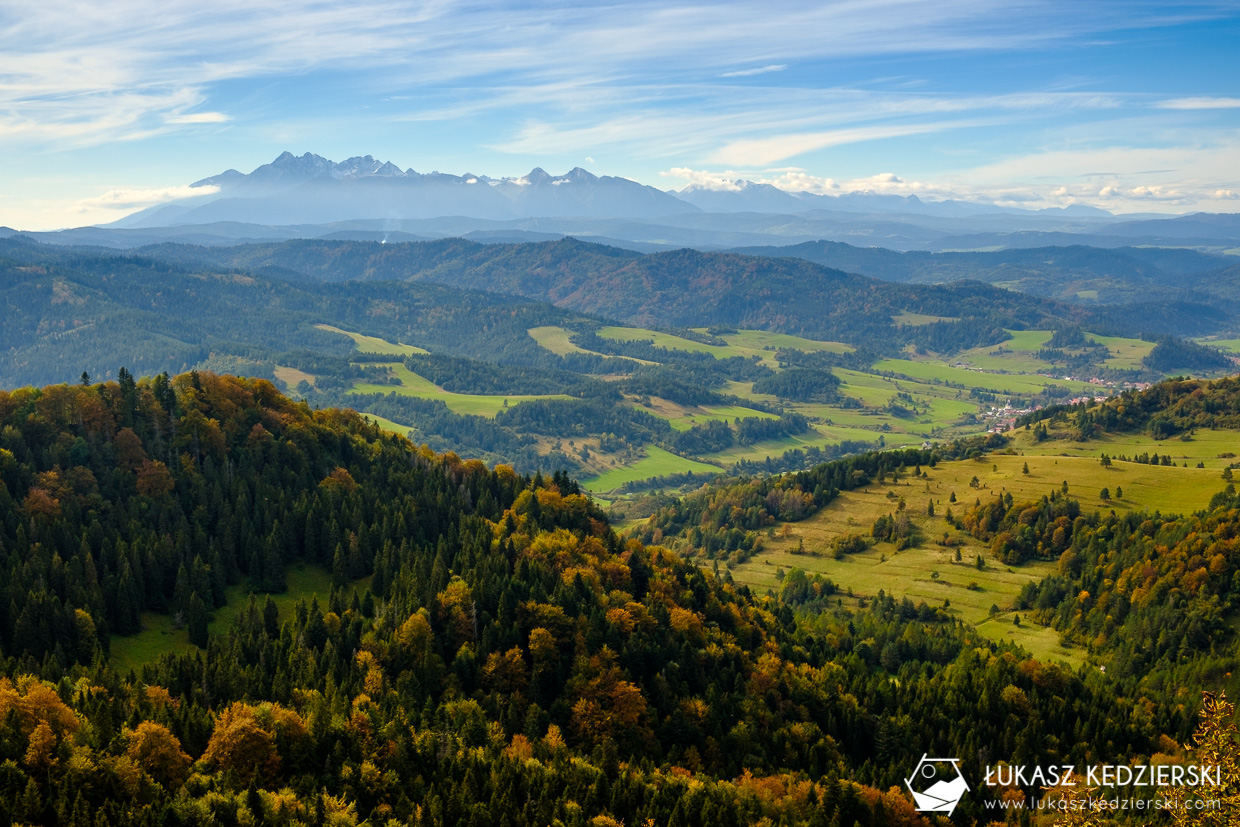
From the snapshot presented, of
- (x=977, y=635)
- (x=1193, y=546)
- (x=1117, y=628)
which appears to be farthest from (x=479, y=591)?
(x=1193, y=546)

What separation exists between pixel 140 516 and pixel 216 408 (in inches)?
A: 1248

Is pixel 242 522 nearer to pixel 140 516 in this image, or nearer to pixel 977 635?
pixel 140 516

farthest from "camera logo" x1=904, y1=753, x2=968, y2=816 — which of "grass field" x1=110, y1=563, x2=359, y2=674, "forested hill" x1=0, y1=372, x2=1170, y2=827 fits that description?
"grass field" x1=110, y1=563, x2=359, y2=674

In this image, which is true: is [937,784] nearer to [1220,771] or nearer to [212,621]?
[1220,771]

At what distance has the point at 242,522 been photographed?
133750 millimetres

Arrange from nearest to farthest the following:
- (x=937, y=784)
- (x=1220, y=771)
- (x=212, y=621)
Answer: (x=1220, y=771)
(x=937, y=784)
(x=212, y=621)

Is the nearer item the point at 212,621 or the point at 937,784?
the point at 937,784

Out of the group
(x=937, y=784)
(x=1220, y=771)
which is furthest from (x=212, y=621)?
(x=1220, y=771)

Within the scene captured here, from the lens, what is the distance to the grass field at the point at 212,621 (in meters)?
107

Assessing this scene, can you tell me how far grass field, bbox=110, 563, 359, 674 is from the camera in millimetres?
106562

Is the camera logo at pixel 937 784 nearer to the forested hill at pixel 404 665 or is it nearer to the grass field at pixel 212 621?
the forested hill at pixel 404 665

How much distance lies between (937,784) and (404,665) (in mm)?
64604

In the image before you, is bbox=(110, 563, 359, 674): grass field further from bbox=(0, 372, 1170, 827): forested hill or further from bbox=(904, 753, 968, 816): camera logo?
bbox=(904, 753, 968, 816): camera logo

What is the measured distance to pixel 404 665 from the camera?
108 m
